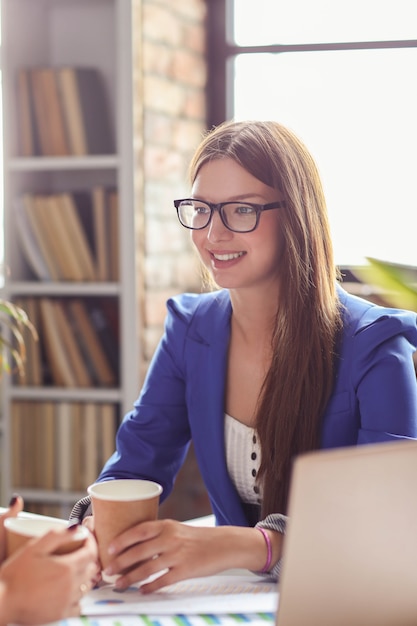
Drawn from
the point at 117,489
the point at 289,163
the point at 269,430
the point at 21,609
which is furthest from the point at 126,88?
the point at 21,609

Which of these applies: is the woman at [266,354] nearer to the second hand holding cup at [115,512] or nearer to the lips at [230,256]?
the lips at [230,256]

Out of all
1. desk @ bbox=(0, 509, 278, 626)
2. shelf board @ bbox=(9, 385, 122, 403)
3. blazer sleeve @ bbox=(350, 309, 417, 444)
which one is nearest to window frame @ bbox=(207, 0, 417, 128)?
shelf board @ bbox=(9, 385, 122, 403)

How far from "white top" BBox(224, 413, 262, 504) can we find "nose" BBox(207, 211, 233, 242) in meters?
0.35

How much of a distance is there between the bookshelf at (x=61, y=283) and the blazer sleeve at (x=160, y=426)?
935 millimetres

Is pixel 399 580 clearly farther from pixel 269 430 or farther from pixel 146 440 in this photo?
pixel 146 440

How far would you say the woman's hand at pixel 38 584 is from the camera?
86 cm

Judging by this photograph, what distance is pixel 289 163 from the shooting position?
5.02ft

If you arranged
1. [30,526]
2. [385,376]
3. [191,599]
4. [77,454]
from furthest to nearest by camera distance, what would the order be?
[77,454] → [385,376] → [191,599] → [30,526]

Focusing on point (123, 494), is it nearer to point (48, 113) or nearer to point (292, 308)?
point (292, 308)

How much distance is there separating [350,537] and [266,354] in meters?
0.84

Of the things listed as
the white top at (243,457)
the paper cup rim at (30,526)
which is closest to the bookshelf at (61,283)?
the white top at (243,457)

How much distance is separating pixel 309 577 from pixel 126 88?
2.02m

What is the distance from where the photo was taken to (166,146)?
2770mm

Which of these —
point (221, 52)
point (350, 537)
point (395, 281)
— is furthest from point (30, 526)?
point (221, 52)
